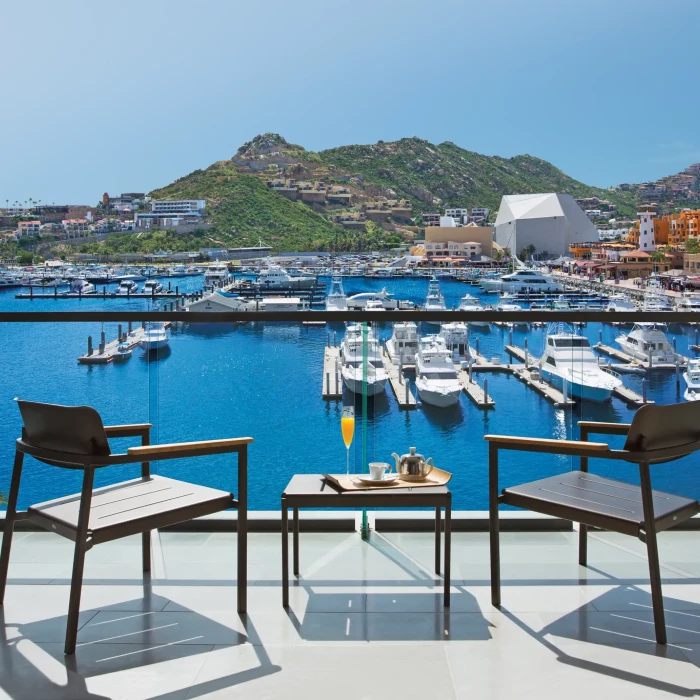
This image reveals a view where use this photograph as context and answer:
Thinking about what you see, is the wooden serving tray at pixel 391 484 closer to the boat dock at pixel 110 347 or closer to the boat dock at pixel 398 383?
the boat dock at pixel 398 383

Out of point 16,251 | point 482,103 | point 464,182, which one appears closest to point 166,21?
point 16,251

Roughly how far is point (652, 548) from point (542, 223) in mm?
58002

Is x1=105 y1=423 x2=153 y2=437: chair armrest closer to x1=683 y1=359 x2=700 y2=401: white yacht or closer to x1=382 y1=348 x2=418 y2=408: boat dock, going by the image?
x1=382 y1=348 x2=418 y2=408: boat dock

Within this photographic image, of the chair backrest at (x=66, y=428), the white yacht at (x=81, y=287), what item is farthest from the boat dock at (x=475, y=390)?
the white yacht at (x=81, y=287)

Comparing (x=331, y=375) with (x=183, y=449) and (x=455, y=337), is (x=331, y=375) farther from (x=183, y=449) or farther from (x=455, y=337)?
(x=183, y=449)

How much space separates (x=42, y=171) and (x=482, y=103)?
3402 cm

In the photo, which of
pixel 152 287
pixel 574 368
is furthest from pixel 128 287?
pixel 574 368

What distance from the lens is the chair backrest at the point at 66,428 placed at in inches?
68.1

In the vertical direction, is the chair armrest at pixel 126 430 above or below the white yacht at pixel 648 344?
below

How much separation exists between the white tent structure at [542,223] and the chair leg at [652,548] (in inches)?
2164

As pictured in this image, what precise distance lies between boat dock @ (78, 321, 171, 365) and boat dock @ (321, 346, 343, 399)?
23.2 inches

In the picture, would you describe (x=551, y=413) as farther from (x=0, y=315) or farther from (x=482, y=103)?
(x=482, y=103)

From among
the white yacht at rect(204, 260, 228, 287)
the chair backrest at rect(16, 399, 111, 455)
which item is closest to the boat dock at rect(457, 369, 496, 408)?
the chair backrest at rect(16, 399, 111, 455)

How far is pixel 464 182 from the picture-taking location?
168 feet
